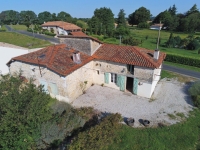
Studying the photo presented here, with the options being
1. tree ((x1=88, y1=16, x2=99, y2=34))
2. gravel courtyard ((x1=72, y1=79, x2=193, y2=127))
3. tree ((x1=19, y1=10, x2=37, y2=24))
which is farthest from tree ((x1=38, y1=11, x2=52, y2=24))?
gravel courtyard ((x1=72, y1=79, x2=193, y2=127))

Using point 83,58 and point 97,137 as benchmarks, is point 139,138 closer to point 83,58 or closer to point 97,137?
point 97,137

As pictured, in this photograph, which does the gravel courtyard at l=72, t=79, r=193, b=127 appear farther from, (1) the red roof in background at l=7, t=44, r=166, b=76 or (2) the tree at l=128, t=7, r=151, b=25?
(2) the tree at l=128, t=7, r=151, b=25

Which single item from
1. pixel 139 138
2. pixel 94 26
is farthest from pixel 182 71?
pixel 94 26

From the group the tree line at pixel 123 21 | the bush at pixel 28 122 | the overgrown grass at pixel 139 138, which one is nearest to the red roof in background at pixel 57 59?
the bush at pixel 28 122

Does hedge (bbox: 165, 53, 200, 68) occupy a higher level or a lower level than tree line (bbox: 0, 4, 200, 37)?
lower

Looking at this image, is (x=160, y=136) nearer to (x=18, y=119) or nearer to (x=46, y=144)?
(x=46, y=144)

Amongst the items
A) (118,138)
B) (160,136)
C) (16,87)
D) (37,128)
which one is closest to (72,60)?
(16,87)

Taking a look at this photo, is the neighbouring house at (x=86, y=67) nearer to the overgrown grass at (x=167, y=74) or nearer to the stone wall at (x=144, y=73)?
the stone wall at (x=144, y=73)

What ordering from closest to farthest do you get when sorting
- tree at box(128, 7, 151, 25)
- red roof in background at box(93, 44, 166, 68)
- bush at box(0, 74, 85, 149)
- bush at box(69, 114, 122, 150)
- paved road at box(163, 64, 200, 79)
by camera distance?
bush at box(69, 114, 122, 150)
bush at box(0, 74, 85, 149)
red roof in background at box(93, 44, 166, 68)
paved road at box(163, 64, 200, 79)
tree at box(128, 7, 151, 25)
